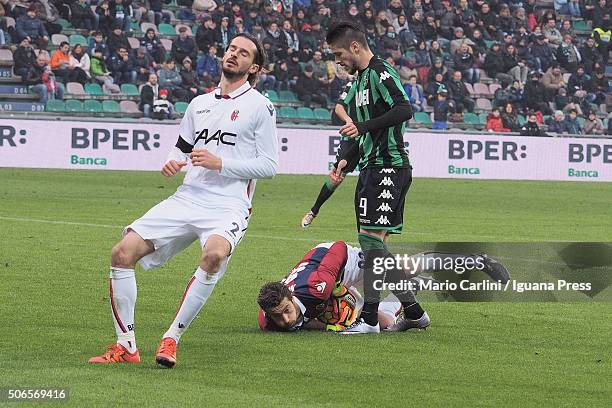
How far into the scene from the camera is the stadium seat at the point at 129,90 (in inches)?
1151

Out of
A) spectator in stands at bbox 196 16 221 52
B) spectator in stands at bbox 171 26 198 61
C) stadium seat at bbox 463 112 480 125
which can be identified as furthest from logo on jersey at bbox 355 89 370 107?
stadium seat at bbox 463 112 480 125

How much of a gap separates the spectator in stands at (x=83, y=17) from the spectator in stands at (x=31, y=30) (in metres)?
1.19

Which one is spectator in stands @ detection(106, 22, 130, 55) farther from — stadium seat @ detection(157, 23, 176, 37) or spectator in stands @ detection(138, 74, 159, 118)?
stadium seat @ detection(157, 23, 176, 37)

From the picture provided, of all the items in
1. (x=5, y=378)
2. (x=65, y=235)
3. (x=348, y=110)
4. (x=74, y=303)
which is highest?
(x=348, y=110)

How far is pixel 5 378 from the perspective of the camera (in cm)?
650

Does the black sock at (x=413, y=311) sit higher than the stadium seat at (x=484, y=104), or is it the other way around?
the black sock at (x=413, y=311)

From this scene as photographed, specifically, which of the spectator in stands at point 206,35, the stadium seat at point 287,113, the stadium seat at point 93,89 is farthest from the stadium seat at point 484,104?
the stadium seat at point 93,89

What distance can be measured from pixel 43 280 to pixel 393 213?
3.73 meters

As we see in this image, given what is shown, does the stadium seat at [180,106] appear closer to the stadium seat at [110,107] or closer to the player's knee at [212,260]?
the stadium seat at [110,107]

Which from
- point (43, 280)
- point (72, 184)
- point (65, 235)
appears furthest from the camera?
point (72, 184)

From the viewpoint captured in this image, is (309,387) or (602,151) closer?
(309,387)

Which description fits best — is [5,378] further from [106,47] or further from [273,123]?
[106,47]

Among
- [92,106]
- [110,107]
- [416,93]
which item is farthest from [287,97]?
[92,106]

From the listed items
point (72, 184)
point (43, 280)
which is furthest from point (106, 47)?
point (43, 280)
